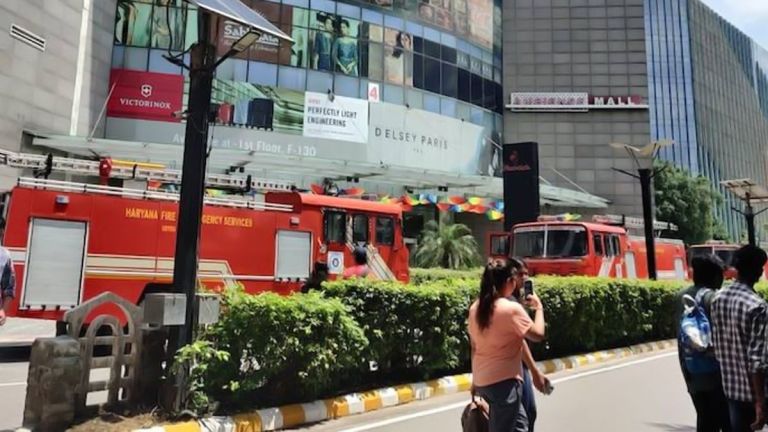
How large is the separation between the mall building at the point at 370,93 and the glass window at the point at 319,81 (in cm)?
8

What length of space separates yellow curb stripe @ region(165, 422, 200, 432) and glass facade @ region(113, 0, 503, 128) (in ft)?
81.0

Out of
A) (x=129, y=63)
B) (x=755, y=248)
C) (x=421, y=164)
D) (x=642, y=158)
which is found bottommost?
(x=755, y=248)

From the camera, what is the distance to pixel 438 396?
8.11 m

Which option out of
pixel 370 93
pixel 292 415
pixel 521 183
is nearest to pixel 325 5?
pixel 370 93

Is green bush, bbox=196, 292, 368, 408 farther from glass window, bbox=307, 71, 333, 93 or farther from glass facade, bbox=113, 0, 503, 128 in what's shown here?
glass window, bbox=307, 71, 333, 93

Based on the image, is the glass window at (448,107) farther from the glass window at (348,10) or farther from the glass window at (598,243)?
the glass window at (598,243)

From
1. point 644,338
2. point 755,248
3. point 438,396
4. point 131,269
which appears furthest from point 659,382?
point 131,269

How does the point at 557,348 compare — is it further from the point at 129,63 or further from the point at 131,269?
the point at 129,63

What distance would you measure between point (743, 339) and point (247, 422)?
4549 mm

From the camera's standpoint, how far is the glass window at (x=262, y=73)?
31250 mm

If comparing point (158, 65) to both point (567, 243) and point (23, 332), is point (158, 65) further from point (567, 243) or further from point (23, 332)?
point (567, 243)

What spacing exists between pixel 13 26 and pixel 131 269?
15.7m

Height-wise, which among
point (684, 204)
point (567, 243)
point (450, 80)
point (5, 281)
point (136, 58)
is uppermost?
point (450, 80)

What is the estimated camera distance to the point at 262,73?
31.5m
